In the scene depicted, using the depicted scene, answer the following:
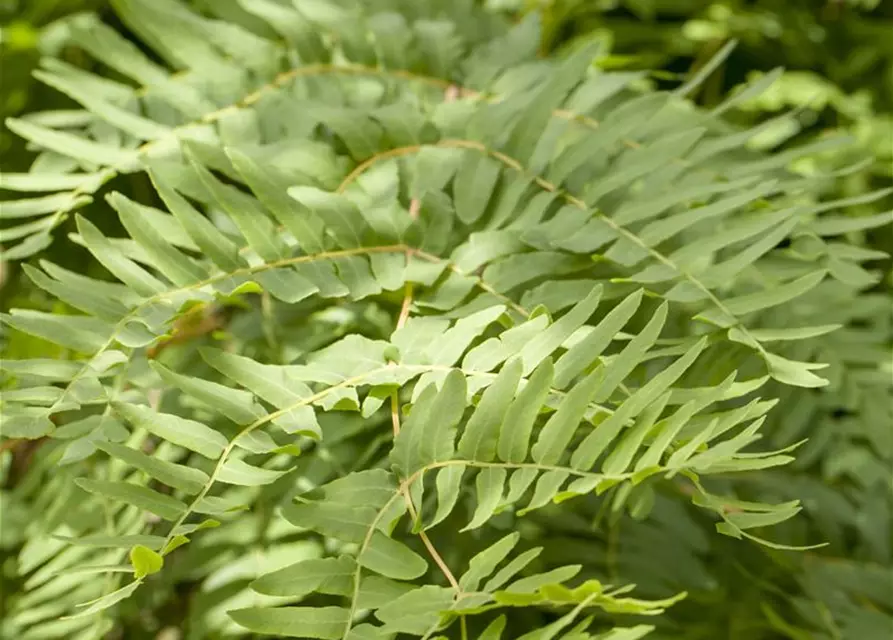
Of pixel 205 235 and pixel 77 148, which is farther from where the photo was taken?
pixel 77 148

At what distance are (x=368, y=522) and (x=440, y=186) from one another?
11.2 inches

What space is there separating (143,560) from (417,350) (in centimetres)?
20

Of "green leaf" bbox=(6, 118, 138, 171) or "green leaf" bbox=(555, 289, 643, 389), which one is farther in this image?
"green leaf" bbox=(6, 118, 138, 171)

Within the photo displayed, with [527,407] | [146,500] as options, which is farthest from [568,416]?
[146,500]

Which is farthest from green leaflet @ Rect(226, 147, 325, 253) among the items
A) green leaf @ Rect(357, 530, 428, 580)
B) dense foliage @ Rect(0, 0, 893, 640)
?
green leaf @ Rect(357, 530, 428, 580)

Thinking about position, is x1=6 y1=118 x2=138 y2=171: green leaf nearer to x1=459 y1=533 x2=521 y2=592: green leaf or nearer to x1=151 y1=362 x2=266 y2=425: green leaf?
x1=151 y1=362 x2=266 y2=425: green leaf

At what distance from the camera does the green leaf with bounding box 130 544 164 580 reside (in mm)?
434

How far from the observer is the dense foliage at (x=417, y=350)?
493mm

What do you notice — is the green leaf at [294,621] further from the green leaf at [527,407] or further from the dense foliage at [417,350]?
the green leaf at [527,407]

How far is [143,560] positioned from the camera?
0.44 m

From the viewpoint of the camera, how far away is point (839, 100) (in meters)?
1.24

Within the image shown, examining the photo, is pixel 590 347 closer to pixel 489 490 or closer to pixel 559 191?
pixel 489 490

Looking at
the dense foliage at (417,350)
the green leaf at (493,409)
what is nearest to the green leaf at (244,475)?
the dense foliage at (417,350)

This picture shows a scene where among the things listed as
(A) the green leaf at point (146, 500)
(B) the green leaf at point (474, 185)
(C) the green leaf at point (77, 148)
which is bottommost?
(A) the green leaf at point (146, 500)
